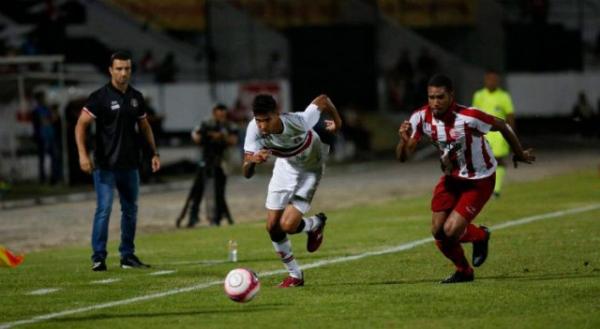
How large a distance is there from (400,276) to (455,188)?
117cm

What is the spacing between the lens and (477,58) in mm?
49625

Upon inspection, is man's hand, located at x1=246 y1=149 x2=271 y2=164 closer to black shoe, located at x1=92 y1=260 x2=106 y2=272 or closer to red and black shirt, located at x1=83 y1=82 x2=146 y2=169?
red and black shirt, located at x1=83 y1=82 x2=146 y2=169

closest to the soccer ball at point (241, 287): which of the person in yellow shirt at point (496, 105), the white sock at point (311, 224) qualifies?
the white sock at point (311, 224)

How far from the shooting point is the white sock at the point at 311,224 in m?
13.2

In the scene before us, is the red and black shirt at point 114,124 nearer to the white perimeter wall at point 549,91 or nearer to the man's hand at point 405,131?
the man's hand at point 405,131

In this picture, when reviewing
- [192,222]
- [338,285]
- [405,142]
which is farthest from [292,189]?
[192,222]

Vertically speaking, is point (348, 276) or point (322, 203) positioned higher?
point (348, 276)

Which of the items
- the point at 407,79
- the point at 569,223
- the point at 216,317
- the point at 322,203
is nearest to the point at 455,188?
the point at 216,317

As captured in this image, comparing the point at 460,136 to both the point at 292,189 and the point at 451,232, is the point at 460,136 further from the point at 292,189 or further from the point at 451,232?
the point at 292,189

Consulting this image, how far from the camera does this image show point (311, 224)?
13.3 metres

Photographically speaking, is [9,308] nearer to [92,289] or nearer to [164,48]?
[92,289]

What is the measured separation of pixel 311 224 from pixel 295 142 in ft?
3.20

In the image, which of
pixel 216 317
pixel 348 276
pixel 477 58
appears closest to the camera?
pixel 216 317

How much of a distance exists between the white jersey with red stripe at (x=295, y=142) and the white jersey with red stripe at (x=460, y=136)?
1.00m
